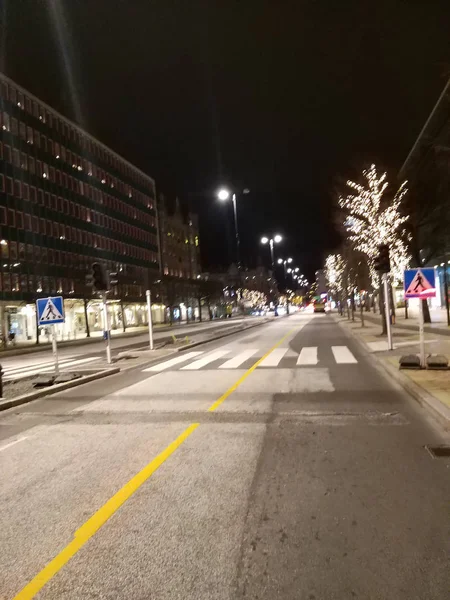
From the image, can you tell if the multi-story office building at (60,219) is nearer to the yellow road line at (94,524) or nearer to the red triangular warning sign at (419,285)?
the red triangular warning sign at (419,285)

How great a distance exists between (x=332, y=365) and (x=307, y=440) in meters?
8.86

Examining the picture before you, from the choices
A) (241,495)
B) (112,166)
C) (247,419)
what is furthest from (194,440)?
(112,166)

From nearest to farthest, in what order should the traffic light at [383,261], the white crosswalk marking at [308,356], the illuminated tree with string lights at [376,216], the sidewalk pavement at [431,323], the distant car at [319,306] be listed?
the white crosswalk marking at [308,356] < the traffic light at [383,261] < the illuminated tree with string lights at [376,216] < the sidewalk pavement at [431,323] < the distant car at [319,306]

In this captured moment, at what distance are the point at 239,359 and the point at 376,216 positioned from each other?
36.9 feet

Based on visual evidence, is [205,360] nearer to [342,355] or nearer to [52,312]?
[342,355]

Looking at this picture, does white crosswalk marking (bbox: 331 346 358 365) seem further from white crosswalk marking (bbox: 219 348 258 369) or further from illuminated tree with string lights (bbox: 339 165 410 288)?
illuminated tree with string lights (bbox: 339 165 410 288)

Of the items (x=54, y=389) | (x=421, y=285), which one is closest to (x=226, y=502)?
(x=54, y=389)

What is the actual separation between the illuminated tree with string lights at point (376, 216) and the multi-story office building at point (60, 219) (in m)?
33.5

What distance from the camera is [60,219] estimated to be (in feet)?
193

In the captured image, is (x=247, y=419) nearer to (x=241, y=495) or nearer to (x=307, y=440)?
(x=307, y=440)

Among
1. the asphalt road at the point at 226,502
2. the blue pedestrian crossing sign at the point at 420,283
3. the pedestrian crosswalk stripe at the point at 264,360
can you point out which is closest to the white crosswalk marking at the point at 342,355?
the pedestrian crosswalk stripe at the point at 264,360

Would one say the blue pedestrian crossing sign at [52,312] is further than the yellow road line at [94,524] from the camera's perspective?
Yes

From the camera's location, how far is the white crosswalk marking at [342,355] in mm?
16977

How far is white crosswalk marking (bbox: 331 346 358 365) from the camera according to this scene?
16977 mm
